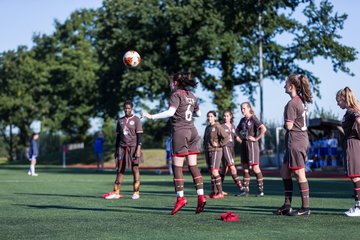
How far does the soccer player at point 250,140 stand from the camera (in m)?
16.7

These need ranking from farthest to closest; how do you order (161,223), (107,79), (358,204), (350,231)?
(107,79) → (358,204) → (161,223) → (350,231)

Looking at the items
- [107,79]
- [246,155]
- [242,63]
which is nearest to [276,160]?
[242,63]

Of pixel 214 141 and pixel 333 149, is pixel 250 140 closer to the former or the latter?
pixel 214 141

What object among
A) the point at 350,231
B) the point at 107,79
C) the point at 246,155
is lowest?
the point at 350,231

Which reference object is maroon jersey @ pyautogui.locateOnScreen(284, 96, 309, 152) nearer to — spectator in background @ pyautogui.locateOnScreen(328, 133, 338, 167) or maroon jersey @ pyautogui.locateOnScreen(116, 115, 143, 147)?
maroon jersey @ pyautogui.locateOnScreen(116, 115, 143, 147)

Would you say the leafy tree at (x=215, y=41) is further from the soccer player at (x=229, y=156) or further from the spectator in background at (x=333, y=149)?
the soccer player at (x=229, y=156)

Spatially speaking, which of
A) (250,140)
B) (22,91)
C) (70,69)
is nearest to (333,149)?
(250,140)

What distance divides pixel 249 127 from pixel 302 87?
5547 mm

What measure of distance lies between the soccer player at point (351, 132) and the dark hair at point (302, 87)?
52 centimetres

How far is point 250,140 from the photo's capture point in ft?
55.5

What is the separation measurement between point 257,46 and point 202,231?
130 feet

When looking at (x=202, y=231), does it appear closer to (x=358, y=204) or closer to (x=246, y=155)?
(x=358, y=204)

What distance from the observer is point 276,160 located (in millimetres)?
41688

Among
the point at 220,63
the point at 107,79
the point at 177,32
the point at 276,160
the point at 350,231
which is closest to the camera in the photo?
the point at 350,231
